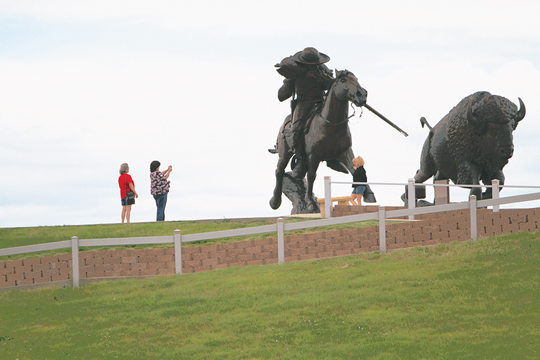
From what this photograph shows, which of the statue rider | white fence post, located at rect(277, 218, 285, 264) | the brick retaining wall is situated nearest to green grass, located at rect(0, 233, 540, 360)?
white fence post, located at rect(277, 218, 285, 264)

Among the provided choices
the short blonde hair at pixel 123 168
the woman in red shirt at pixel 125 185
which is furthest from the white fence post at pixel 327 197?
the short blonde hair at pixel 123 168

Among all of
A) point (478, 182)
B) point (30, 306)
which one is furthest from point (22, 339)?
point (478, 182)

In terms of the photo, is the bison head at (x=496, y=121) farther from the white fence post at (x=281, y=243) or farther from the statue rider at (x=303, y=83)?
the white fence post at (x=281, y=243)

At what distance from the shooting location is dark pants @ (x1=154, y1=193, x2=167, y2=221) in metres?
19.6

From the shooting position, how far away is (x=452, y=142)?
18469 mm

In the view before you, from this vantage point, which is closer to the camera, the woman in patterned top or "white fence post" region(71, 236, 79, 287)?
"white fence post" region(71, 236, 79, 287)

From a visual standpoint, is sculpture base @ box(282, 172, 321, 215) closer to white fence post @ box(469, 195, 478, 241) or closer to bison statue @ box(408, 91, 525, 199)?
bison statue @ box(408, 91, 525, 199)

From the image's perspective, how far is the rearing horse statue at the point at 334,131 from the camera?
17328mm

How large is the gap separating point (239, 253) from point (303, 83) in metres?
6.33

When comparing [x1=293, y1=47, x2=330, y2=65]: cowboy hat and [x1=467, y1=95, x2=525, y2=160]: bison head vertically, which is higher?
[x1=293, y1=47, x2=330, y2=65]: cowboy hat

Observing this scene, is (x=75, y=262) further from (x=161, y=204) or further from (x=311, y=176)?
(x=311, y=176)

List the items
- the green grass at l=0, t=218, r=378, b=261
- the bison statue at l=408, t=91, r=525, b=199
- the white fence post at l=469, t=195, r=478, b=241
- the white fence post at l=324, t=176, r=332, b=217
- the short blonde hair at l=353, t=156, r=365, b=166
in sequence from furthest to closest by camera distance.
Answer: the short blonde hair at l=353, t=156, r=365, b=166, the white fence post at l=324, t=176, r=332, b=217, the bison statue at l=408, t=91, r=525, b=199, the green grass at l=0, t=218, r=378, b=261, the white fence post at l=469, t=195, r=478, b=241

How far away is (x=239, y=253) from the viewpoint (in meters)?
14.8

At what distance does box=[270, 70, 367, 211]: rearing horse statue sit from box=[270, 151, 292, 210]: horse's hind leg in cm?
68
